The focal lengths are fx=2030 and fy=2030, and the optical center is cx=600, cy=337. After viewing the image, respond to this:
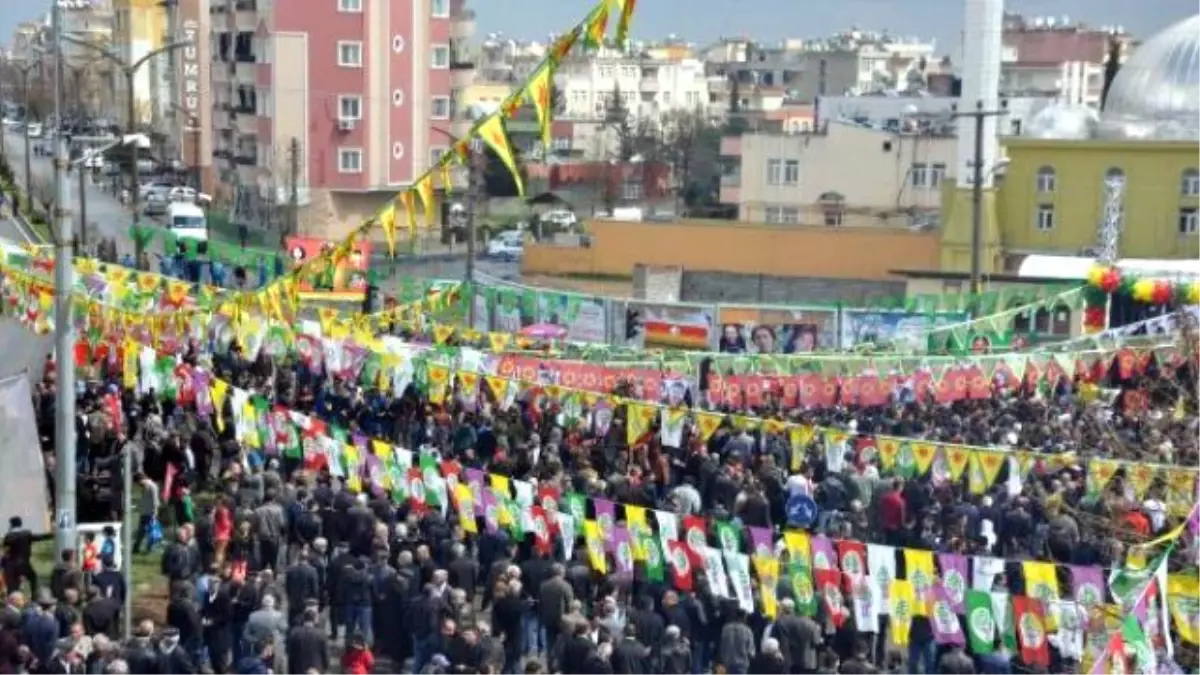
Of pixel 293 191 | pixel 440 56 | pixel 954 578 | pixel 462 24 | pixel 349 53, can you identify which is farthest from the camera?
pixel 462 24

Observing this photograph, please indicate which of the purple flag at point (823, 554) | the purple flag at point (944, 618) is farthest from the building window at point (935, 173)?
the purple flag at point (944, 618)

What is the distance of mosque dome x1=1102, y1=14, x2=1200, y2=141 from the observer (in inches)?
2279

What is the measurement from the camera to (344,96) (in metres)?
67.3

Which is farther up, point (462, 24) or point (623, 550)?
point (462, 24)

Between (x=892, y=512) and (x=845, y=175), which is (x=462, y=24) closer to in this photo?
(x=845, y=175)

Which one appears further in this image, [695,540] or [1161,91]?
[1161,91]

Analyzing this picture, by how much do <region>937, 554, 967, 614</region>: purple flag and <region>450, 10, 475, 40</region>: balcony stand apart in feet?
195

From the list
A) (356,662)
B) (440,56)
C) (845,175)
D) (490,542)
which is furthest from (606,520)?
(440,56)

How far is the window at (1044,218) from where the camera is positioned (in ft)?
184

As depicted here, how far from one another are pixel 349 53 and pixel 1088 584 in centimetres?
5470

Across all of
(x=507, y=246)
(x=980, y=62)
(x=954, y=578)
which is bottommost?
(x=507, y=246)

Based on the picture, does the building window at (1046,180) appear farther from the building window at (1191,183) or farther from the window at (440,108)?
the window at (440,108)

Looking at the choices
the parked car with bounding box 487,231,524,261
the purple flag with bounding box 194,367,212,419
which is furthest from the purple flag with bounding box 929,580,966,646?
the parked car with bounding box 487,231,524,261

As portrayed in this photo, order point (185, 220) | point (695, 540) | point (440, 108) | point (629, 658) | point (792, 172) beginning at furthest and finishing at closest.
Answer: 1. point (440, 108)
2. point (792, 172)
3. point (185, 220)
4. point (695, 540)
5. point (629, 658)
